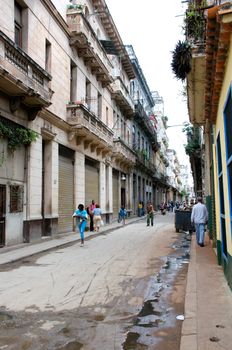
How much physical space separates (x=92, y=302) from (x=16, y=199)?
325 inches

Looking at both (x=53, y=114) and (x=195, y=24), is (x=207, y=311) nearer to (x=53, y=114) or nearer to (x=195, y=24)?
(x=195, y=24)

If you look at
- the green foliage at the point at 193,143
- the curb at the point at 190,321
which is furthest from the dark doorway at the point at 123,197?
the curb at the point at 190,321

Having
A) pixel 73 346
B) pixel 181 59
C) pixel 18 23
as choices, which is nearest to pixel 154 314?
pixel 73 346

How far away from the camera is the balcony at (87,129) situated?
19688 millimetres

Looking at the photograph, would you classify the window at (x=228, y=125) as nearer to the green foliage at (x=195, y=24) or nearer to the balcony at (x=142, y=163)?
the green foliage at (x=195, y=24)

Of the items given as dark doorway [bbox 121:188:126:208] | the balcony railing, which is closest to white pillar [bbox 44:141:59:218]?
the balcony railing

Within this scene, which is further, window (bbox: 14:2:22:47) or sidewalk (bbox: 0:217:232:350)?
window (bbox: 14:2:22:47)

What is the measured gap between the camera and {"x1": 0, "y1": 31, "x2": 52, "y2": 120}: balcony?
40.3 ft

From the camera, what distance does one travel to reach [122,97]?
103ft

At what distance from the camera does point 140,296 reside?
23.3ft

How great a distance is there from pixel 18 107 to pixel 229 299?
407 inches

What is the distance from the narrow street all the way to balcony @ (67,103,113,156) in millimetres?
9048

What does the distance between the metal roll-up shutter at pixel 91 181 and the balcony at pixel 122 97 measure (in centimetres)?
693

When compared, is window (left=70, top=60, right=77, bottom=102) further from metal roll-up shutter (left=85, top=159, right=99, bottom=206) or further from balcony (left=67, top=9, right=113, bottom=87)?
metal roll-up shutter (left=85, top=159, right=99, bottom=206)
